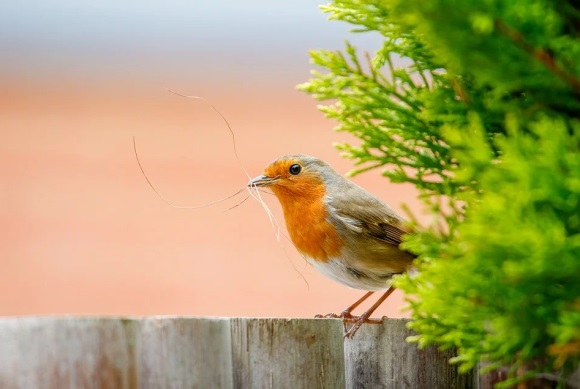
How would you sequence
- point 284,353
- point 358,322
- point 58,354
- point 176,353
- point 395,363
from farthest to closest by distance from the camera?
point 358,322
point 395,363
point 284,353
point 176,353
point 58,354

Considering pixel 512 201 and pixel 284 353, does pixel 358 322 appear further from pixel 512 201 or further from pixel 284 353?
pixel 512 201

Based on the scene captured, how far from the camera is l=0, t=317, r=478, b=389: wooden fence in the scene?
2.33 meters

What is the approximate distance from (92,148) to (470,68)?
11.1 meters

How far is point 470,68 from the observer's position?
187 cm

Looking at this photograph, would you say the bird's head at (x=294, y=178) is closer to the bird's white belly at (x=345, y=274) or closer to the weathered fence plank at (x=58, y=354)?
the bird's white belly at (x=345, y=274)

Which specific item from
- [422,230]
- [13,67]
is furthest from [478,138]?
[13,67]

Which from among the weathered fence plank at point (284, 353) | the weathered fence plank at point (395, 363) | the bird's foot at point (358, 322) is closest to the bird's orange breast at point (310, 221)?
the bird's foot at point (358, 322)

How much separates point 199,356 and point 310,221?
1344mm

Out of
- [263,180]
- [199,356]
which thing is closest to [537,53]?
[199,356]

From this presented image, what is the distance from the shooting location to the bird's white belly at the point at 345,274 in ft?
12.2

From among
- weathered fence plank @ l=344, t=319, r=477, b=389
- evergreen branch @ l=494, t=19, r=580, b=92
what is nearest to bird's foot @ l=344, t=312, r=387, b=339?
weathered fence plank @ l=344, t=319, r=477, b=389

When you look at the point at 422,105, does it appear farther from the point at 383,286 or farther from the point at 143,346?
the point at 383,286

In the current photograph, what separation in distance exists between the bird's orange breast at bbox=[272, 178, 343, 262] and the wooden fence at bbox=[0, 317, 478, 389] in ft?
2.37

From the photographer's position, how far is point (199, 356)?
251 centimetres
